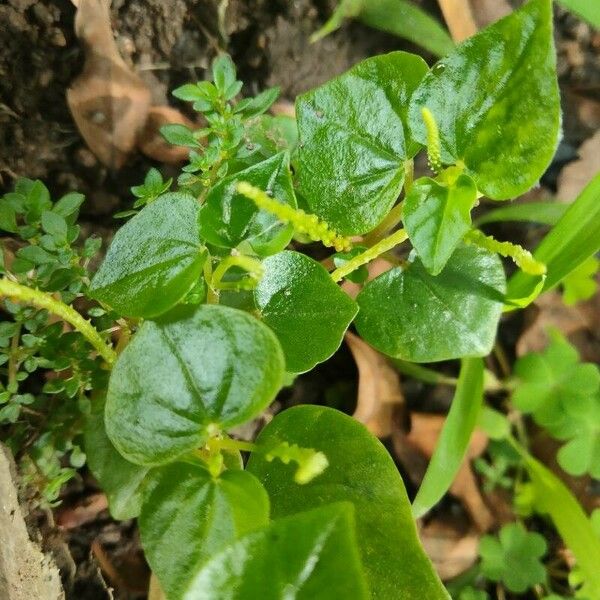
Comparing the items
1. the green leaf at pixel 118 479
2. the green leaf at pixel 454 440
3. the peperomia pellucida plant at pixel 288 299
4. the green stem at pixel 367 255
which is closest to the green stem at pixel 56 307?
the peperomia pellucida plant at pixel 288 299

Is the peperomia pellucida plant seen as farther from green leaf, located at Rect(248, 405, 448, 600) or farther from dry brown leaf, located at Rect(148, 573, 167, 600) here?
dry brown leaf, located at Rect(148, 573, 167, 600)

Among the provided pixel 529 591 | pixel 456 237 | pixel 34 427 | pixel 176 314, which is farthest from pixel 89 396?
pixel 529 591

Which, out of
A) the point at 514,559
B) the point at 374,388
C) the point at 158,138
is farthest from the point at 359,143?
the point at 514,559

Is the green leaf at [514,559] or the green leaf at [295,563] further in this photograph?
the green leaf at [514,559]

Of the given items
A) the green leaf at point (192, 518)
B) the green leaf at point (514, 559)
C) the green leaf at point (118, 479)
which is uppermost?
the green leaf at point (192, 518)

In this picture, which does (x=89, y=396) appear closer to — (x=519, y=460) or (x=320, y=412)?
(x=320, y=412)

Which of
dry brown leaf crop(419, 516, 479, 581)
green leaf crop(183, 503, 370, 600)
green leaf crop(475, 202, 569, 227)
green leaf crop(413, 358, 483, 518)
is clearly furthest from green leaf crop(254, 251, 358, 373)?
dry brown leaf crop(419, 516, 479, 581)

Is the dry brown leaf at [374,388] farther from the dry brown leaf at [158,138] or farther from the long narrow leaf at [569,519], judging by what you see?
the dry brown leaf at [158,138]
